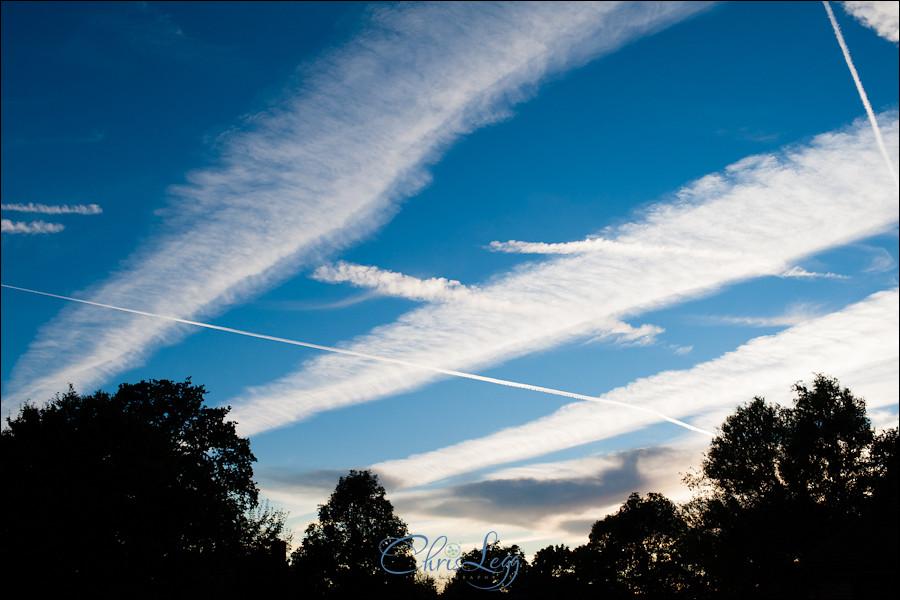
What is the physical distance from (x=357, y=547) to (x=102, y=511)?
36055 mm

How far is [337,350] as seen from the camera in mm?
50938

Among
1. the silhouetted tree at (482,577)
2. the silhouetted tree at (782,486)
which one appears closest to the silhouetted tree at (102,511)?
the silhouetted tree at (782,486)

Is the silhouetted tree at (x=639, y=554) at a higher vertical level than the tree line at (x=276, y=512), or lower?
lower

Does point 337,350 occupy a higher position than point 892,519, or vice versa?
point 337,350

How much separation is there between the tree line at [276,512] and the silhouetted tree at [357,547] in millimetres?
164

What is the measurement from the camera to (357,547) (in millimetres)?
57531

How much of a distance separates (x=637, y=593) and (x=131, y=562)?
75.9 meters

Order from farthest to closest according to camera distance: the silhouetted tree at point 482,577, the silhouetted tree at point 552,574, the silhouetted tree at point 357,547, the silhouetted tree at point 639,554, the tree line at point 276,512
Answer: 1. the silhouetted tree at point 552,574
2. the silhouetted tree at point 482,577
3. the silhouetted tree at point 639,554
4. the silhouetted tree at point 357,547
5. the tree line at point 276,512

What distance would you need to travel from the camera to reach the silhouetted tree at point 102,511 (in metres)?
24.5

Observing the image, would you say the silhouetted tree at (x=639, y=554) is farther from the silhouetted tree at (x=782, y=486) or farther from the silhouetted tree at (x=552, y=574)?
the silhouetted tree at (x=782, y=486)

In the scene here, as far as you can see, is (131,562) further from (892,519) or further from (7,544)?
(892,519)

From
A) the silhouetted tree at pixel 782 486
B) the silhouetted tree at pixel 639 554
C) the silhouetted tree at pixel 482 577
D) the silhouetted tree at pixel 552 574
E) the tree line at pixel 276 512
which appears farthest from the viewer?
the silhouetted tree at pixel 552 574

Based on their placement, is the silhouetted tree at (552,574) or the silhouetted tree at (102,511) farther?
the silhouetted tree at (552,574)

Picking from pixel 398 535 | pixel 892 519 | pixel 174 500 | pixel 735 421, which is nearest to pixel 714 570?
pixel 735 421
